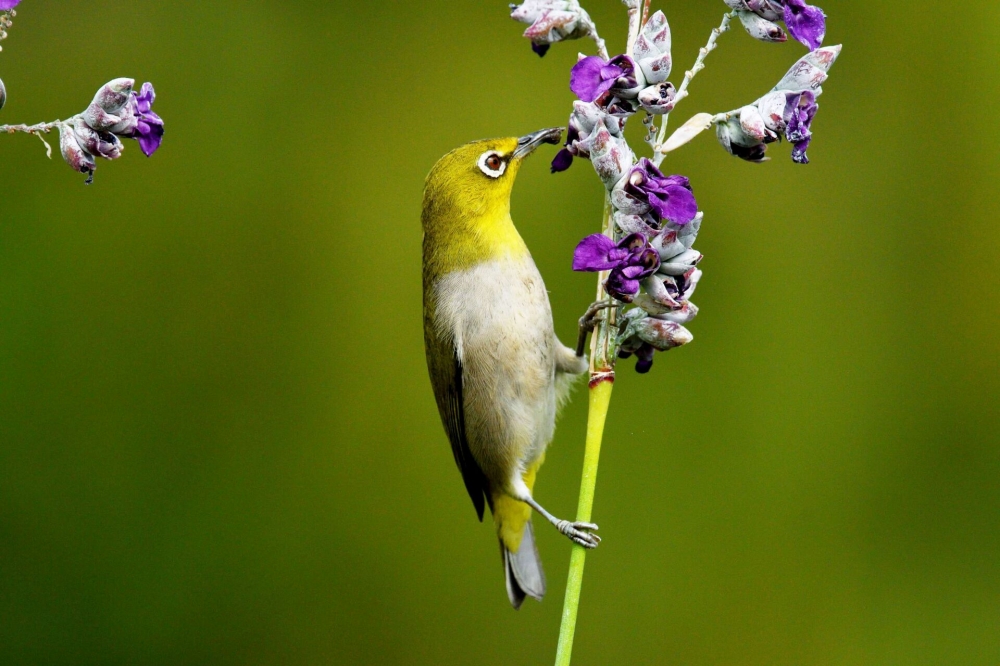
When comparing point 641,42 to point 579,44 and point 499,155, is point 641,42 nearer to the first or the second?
point 499,155

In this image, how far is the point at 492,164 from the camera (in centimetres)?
279

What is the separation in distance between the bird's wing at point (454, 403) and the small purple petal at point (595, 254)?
169cm

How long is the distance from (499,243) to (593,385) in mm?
1399

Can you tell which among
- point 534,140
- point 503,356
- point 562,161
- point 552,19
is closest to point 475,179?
point 534,140

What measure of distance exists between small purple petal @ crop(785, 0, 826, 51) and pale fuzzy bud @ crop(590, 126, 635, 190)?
35 cm

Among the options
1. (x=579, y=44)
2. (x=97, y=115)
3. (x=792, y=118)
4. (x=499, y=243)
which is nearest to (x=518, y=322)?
(x=499, y=243)

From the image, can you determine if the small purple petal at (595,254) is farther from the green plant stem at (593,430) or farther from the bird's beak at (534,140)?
the bird's beak at (534,140)

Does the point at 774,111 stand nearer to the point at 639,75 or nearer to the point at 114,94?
the point at 639,75

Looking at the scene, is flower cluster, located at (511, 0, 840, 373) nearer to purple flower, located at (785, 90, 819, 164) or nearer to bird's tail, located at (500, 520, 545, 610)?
purple flower, located at (785, 90, 819, 164)

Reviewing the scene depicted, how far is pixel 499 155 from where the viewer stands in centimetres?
277

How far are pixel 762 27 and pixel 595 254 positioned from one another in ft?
1.56

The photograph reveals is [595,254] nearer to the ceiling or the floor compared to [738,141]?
nearer to the floor

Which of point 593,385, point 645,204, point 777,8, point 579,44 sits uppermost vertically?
point 579,44

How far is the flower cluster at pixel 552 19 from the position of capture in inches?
63.2
